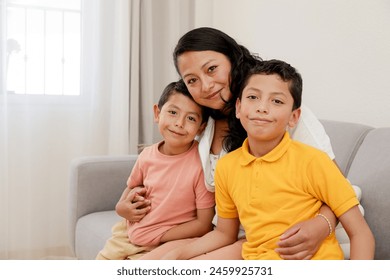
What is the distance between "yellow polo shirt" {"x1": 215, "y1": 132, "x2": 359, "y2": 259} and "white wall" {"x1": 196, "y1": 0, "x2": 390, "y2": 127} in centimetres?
89

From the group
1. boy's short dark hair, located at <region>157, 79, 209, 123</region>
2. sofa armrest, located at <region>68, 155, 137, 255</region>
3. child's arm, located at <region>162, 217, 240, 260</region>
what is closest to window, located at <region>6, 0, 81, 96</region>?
sofa armrest, located at <region>68, 155, 137, 255</region>

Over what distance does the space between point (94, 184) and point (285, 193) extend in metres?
1.32

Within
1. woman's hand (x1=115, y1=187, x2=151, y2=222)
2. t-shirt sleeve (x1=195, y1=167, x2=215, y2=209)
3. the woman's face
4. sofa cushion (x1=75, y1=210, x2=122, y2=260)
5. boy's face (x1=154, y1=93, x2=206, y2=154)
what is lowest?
sofa cushion (x1=75, y1=210, x2=122, y2=260)

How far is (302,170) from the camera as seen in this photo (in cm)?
118

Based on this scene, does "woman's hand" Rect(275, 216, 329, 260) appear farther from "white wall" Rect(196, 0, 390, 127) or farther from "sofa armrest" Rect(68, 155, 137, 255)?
"sofa armrest" Rect(68, 155, 137, 255)

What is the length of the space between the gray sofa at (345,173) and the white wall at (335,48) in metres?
0.19

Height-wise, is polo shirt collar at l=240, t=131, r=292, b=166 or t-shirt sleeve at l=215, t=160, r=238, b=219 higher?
polo shirt collar at l=240, t=131, r=292, b=166

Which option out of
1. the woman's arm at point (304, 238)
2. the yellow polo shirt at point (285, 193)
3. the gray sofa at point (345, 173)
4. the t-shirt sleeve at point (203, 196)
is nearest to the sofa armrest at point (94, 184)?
the gray sofa at point (345, 173)

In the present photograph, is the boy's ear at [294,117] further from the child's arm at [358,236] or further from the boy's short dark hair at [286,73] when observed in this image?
the child's arm at [358,236]

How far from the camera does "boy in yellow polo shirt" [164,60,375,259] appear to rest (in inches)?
44.8

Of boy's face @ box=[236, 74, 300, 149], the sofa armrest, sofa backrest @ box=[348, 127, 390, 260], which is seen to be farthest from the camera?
the sofa armrest

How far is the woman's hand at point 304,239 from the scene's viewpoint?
3.68ft

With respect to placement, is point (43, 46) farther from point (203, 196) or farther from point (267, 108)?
point (267, 108)
